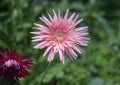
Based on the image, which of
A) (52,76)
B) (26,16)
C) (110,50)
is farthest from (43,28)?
(110,50)

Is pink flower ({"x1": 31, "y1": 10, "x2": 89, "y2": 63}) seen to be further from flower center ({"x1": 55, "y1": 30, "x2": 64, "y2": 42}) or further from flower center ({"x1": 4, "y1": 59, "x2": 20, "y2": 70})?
flower center ({"x1": 4, "y1": 59, "x2": 20, "y2": 70})

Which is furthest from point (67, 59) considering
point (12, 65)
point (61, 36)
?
point (12, 65)

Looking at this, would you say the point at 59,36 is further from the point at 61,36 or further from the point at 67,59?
the point at 67,59

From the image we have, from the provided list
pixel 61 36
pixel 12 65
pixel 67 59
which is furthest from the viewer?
pixel 67 59

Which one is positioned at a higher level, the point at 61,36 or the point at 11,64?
the point at 61,36

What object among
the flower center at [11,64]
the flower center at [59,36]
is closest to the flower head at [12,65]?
the flower center at [11,64]

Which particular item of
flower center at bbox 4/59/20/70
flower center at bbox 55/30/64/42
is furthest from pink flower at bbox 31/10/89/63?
flower center at bbox 4/59/20/70

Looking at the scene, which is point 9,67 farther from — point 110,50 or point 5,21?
point 110,50

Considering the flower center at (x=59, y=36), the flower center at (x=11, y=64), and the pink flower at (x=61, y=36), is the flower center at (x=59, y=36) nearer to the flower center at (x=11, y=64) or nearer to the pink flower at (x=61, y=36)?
the pink flower at (x=61, y=36)
